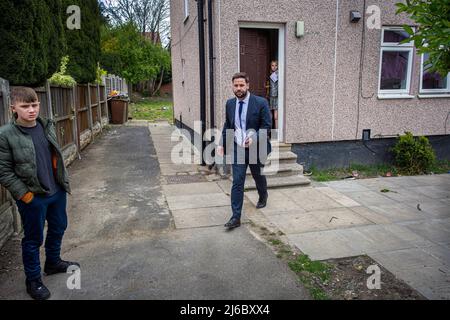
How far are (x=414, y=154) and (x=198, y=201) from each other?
4759 millimetres

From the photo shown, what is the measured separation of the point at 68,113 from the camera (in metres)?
8.99

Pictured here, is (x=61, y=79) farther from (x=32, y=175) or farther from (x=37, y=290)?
(x=37, y=290)

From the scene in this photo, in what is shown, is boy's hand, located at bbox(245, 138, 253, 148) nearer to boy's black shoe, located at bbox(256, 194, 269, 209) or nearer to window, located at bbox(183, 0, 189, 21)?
boy's black shoe, located at bbox(256, 194, 269, 209)

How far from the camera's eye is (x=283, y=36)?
7359 mm

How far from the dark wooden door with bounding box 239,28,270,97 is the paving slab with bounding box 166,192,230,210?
8.66 feet

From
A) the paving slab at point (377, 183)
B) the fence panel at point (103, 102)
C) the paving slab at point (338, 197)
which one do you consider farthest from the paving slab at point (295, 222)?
the fence panel at point (103, 102)

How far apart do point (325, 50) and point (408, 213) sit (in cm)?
357

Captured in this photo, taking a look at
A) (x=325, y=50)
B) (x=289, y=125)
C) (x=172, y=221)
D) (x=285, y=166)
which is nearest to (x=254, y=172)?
(x=172, y=221)

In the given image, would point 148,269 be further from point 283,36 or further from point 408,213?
point 283,36

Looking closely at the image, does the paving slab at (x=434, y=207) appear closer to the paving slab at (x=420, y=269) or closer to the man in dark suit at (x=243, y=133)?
the paving slab at (x=420, y=269)

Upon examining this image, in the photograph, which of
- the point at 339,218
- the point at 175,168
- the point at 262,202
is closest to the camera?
the point at 339,218

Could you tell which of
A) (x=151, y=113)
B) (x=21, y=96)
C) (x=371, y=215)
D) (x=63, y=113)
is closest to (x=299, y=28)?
(x=371, y=215)

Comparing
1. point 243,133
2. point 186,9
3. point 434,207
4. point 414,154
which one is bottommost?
point 434,207

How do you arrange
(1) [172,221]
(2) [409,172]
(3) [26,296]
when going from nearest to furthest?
(3) [26,296] → (1) [172,221] → (2) [409,172]
